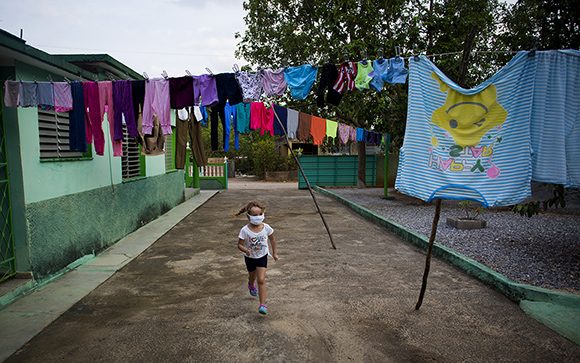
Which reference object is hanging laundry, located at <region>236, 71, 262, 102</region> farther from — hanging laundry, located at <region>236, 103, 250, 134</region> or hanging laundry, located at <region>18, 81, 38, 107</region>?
hanging laundry, located at <region>236, 103, 250, 134</region>

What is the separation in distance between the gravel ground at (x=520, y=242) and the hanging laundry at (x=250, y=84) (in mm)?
4636

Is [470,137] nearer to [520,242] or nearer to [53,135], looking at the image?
[520,242]

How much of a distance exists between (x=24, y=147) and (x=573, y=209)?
13.7 metres

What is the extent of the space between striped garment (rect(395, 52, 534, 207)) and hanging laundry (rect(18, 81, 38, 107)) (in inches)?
197

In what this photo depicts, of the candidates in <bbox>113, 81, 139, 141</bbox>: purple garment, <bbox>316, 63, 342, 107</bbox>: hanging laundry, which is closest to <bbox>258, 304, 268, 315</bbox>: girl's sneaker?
<bbox>316, 63, 342, 107</bbox>: hanging laundry

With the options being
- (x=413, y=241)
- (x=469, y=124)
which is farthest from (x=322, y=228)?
(x=469, y=124)

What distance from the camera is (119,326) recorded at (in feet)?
14.1

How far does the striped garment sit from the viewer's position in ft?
13.0

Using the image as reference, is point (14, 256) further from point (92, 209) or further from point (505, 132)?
point (505, 132)

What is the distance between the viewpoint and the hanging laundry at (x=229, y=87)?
19.0ft

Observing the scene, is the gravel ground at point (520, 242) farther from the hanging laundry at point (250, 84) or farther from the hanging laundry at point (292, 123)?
the hanging laundry at point (250, 84)

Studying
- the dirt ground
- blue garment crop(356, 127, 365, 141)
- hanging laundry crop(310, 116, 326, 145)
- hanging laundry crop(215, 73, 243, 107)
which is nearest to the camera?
the dirt ground

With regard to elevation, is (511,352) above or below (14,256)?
below

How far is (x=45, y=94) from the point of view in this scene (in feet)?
17.5
